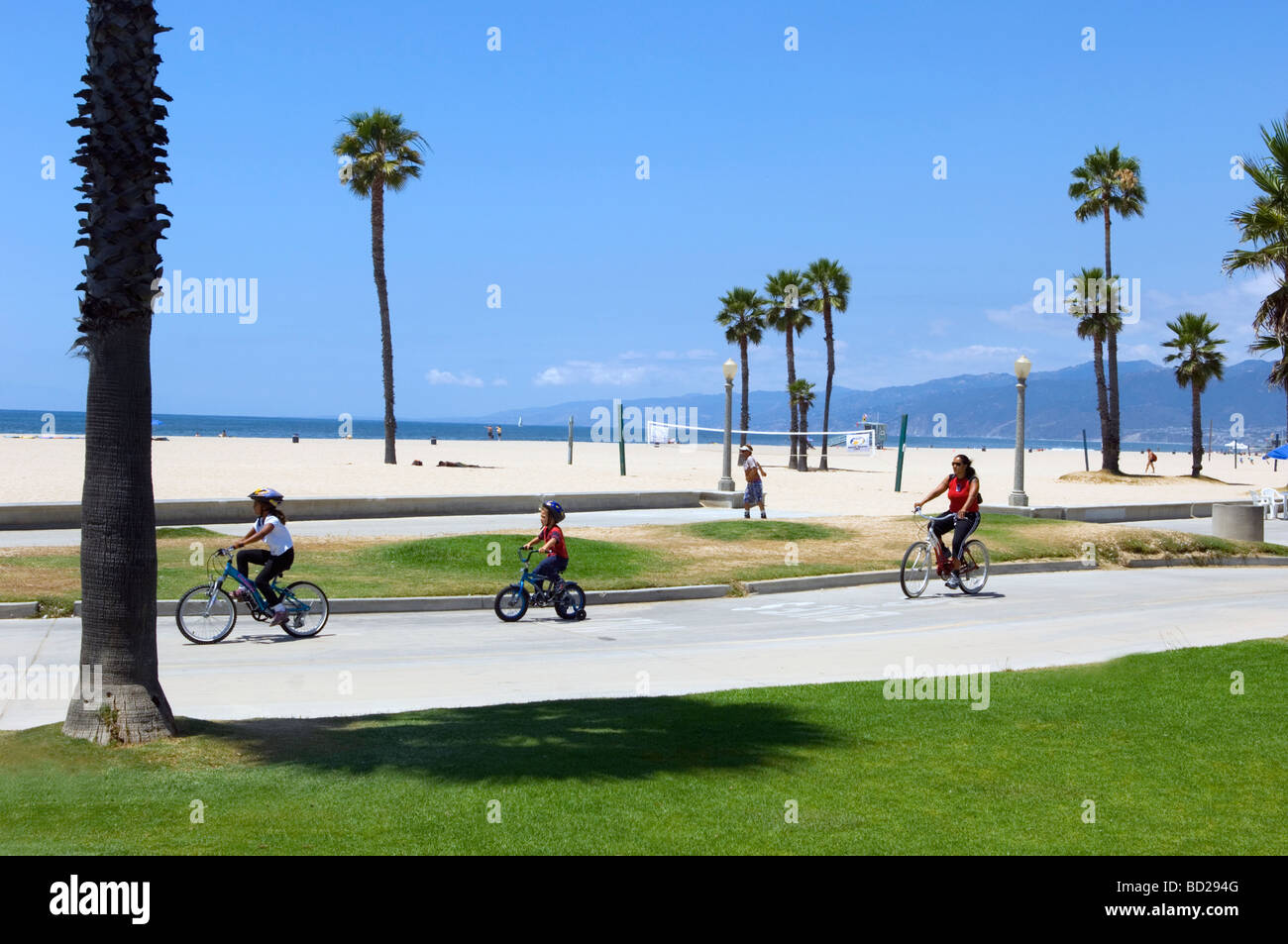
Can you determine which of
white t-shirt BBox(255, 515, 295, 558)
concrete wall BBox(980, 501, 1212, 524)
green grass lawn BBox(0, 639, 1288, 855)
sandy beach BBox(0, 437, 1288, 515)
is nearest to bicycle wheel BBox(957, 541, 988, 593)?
green grass lawn BBox(0, 639, 1288, 855)

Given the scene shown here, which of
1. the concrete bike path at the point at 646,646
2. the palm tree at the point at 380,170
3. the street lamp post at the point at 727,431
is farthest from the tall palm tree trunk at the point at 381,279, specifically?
the concrete bike path at the point at 646,646

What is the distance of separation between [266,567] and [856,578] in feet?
31.6

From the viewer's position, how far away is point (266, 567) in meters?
13.6

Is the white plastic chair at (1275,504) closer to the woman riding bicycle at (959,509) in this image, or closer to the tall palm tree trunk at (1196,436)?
the woman riding bicycle at (959,509)

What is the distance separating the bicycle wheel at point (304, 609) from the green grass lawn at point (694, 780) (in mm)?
5010

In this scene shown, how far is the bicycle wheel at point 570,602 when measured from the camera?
1550 centimetres

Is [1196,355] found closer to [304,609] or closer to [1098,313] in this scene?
[1098,313]

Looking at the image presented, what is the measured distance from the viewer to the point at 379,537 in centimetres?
2173

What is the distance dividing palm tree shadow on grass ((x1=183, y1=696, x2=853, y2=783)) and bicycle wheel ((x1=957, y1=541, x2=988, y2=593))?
9277mm

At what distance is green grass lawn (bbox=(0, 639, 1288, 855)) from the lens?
5.96 metres

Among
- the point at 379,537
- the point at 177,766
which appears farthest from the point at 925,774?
the point at 379,537

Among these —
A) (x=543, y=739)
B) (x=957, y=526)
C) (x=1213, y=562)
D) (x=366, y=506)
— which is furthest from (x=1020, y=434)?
(x=543, y=739)

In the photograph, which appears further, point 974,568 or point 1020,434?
point 1020,434

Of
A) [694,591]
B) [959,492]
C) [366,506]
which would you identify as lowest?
[694,591]
